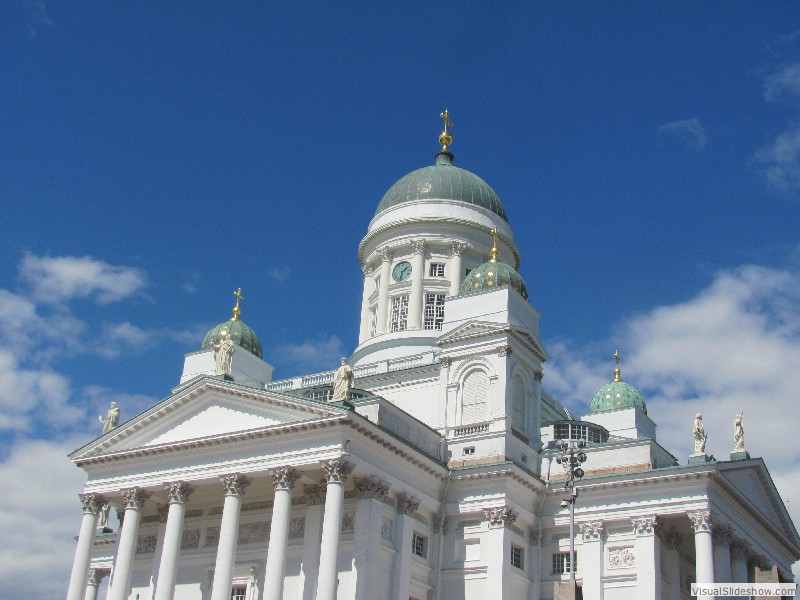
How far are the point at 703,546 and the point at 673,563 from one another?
3.93m

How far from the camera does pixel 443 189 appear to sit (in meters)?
53.4

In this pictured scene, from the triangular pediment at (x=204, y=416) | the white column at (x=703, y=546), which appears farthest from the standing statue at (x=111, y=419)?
the white column at (x=703, y=546)

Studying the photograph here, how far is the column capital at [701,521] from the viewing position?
121 feet

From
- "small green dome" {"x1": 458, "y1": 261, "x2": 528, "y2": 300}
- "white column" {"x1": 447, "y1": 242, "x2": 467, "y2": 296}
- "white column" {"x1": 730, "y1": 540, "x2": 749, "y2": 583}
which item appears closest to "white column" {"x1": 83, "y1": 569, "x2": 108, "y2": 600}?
"white column" {"x1": 447, "y1": 242, "x2": 467, "y2": 296}

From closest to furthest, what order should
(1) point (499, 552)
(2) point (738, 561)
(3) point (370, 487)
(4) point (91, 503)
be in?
(3) point (370, 487)
(1) point (499, 552)
(4) point (91, 503)
(2) point (738, 561)

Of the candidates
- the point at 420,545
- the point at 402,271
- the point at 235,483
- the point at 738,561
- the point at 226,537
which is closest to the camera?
the point at 226,537

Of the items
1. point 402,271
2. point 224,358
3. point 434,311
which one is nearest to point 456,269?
point 434,311

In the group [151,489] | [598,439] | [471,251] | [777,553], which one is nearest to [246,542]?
[151,489]

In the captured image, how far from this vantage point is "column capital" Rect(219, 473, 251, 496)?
119 feet

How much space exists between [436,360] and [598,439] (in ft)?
25.5

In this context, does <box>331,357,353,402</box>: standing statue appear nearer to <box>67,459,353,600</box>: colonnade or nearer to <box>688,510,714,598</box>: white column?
<box>67,459,353,600</box>: colonnade

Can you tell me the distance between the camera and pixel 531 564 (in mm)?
40312

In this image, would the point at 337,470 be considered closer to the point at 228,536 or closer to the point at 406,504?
the point at 406,504

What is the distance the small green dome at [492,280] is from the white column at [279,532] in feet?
40.7
